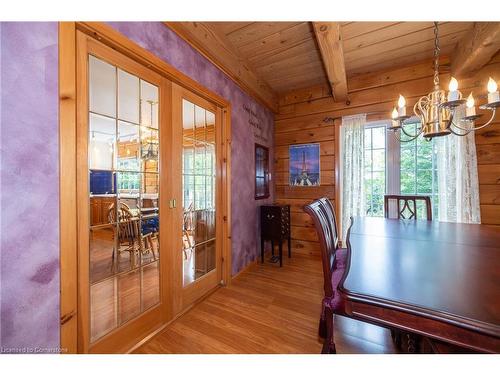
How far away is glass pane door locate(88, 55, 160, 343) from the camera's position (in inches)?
51.3

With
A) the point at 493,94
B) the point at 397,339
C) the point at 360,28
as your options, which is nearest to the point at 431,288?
the point at 397,339

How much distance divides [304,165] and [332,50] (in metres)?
1.71

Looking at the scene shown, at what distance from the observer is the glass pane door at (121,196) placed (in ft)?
4.27

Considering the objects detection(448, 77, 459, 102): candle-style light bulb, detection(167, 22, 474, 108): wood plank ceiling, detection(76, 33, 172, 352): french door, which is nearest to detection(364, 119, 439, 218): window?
detection(167, 22, 474, 108): wood plank ceiling

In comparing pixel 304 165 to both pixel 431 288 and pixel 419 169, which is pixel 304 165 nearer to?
pixel 419 169

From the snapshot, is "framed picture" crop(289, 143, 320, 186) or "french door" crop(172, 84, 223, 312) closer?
"french door" crop(172, 84, 223, 312)

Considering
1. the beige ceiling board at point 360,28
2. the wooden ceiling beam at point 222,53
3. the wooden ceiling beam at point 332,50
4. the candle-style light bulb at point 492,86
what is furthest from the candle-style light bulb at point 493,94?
the wooden ceiling beam at point 222,53

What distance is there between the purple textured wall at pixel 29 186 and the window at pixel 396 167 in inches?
131

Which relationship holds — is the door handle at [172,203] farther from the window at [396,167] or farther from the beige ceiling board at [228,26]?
the window at [396,167]

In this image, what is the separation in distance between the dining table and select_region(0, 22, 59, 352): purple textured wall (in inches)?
53.7

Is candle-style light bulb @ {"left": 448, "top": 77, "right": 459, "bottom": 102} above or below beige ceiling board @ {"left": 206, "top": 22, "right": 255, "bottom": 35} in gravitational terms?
below

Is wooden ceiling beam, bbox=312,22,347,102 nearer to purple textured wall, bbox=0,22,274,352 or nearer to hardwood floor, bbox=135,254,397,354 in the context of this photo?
purple textured wall, bbox=0,22,274,352

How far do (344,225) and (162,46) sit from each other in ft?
9.83
